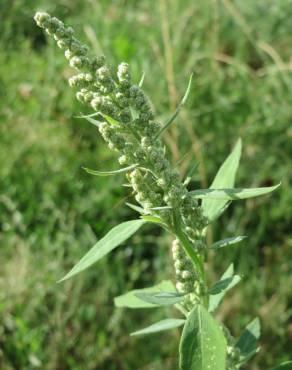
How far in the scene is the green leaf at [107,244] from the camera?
1137mm

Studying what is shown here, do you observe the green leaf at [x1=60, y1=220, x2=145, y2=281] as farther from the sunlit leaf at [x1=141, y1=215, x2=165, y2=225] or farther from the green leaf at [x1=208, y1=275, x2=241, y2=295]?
the green leaf at [x1=208, y1=275, x2=241, y2=295]

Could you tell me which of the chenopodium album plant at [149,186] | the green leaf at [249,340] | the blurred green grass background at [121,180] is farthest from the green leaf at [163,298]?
the blurred green grass background at [121,180]

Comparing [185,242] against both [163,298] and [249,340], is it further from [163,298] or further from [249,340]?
[249,340]

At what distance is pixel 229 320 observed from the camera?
2.75m

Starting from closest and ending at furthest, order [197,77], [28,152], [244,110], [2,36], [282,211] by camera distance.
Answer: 1. [282,211]
2. [28,152]
3. [244,110]
4. [197,77]
5. [2,36]

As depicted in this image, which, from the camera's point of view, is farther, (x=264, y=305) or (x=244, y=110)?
(x=244, y=110)

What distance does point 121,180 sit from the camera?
10.8ft

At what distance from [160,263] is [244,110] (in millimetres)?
1262

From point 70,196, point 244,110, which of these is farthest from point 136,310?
point 244,110

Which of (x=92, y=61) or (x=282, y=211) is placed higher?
(x=92, y=61)

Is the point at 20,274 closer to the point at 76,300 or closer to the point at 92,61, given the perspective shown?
the point at 76,300

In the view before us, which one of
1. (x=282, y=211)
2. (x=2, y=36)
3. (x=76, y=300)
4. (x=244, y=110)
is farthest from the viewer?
(x=2, y=36)

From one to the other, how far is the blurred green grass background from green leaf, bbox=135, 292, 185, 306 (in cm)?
106

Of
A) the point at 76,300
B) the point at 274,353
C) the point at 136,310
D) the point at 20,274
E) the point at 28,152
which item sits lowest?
the point at 274,353
